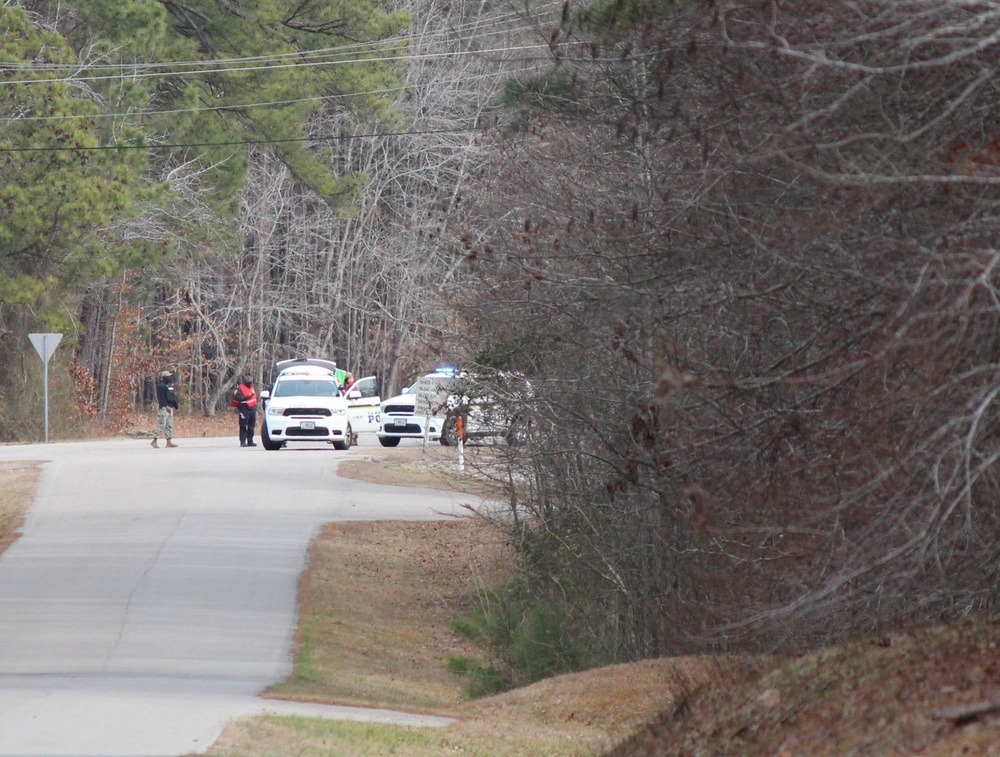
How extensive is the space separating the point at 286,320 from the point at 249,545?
121 ft

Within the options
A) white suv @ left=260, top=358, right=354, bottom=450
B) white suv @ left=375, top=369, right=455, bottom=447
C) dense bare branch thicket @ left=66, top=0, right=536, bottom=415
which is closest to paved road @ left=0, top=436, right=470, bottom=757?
white suv @ left=260, top=358, right=354, bottom=450

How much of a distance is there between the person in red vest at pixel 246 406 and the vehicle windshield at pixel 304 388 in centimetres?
67

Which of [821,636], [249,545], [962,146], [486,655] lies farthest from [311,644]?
[962,146]

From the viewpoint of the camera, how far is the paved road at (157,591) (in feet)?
36.0

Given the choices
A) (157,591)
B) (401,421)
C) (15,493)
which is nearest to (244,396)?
(401,421)

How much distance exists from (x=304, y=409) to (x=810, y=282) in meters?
29.7

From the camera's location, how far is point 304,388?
120ft

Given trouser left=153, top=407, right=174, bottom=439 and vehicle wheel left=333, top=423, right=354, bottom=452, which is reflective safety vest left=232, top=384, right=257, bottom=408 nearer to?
trouser left=153, top=407, right=174, bottom=439

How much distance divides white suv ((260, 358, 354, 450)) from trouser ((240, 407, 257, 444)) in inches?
14.4

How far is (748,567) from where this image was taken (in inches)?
448

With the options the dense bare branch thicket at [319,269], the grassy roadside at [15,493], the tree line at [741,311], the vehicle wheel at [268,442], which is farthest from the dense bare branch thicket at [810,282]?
the dense bare branch thicket at [319,269]

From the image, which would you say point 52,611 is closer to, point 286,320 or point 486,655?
point 486,655

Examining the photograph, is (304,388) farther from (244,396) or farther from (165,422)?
(165,422)

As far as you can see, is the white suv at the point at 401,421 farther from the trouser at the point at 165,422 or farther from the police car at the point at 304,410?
the trouser at the point at 165,422
